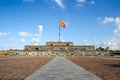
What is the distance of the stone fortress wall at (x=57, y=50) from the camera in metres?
53.0

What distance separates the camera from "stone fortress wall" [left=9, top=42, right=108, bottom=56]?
5297cm

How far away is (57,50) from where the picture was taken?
2131 inches

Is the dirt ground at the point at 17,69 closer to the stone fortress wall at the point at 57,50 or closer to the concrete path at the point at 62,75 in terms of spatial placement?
the concrete path at the point at 62,75

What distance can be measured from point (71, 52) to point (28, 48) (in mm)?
13155

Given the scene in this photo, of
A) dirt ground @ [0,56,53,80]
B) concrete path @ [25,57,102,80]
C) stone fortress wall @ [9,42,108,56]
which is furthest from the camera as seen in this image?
stone fortress wall @ [9,42,108,56]

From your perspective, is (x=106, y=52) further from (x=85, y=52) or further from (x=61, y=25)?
(x=61, y=25)

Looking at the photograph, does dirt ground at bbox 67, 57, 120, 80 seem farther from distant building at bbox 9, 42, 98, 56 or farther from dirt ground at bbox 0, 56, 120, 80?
distant building at bbox 9, 42, 98, 56

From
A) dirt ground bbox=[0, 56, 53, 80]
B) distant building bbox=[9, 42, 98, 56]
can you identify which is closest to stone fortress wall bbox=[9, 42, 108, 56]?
distant building bbox=[9, 42, 98, 56]

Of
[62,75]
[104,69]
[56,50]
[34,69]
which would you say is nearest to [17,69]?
[34,69]

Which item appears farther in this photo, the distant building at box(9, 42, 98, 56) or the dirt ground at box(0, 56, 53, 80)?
the distant building at box(9, 42, 98, 56)

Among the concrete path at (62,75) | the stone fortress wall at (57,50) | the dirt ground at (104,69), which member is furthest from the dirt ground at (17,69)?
the stone fortress wall at (57,50)

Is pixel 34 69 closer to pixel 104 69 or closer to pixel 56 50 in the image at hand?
pixel 104 69

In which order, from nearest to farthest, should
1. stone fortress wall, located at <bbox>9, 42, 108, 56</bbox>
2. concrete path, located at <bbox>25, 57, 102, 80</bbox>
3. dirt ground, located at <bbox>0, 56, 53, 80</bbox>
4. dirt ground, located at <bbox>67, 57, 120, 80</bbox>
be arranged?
concrete path, located at <bbox>25, 57, 102, 80</bbox>, dirt ground, located at <bbox>0, 56, 53, 80</bbox>, dirt ground, located at <bbox>67, 57, 120, 80</bbox>, stone fortress wall, located at <bbox>9, 42, 108, 56</bbox>

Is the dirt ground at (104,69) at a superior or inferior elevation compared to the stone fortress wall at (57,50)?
inferior
